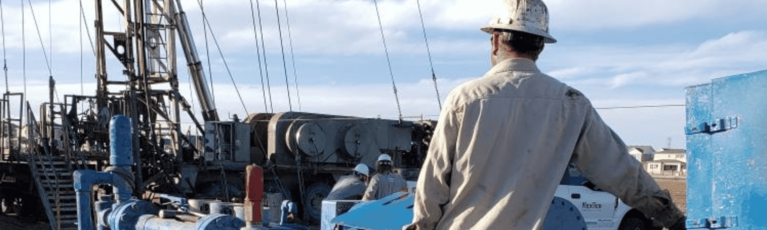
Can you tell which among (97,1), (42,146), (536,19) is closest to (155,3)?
(97,1)

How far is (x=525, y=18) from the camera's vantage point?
10.4 feet

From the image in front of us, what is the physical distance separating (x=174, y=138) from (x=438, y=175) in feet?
58.6

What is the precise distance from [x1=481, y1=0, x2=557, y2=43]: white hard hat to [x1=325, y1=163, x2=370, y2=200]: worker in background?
674cm

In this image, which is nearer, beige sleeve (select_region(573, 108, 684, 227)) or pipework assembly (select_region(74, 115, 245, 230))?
beige sleeve (select_region(573, 108, 684, 227))

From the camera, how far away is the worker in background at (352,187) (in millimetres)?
10031

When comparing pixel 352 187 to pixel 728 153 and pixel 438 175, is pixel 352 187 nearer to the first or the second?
pixel 438 175

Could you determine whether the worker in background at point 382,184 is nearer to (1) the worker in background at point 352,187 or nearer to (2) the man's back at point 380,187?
(2) the man's back at point 380,187

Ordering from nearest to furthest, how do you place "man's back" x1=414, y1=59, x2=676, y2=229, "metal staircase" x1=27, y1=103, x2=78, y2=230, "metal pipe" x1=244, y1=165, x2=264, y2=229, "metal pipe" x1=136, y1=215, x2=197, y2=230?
"man's back" x1=414, y1=59, x2=676, y2=229 → "metal pipe" x1=244, y1=165, x2=264, y2=229 → "metal pipe" x1=136, y1=215, x2=197, y2=230 → "metal staircase" x1=27, y1=103, x2=78, y2=230

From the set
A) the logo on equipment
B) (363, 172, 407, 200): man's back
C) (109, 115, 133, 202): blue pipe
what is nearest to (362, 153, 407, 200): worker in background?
(363, 172, 407, 200): man's back

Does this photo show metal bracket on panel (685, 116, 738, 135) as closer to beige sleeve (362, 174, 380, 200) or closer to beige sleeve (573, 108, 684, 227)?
beige sleeve (573, 108, 684, 227)

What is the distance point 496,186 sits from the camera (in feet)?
10.1

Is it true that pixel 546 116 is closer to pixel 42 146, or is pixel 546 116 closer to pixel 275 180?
pixel 275 180

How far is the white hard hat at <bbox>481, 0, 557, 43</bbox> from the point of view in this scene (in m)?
3.16

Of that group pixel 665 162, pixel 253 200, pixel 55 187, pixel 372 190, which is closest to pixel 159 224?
pixel 253 200
